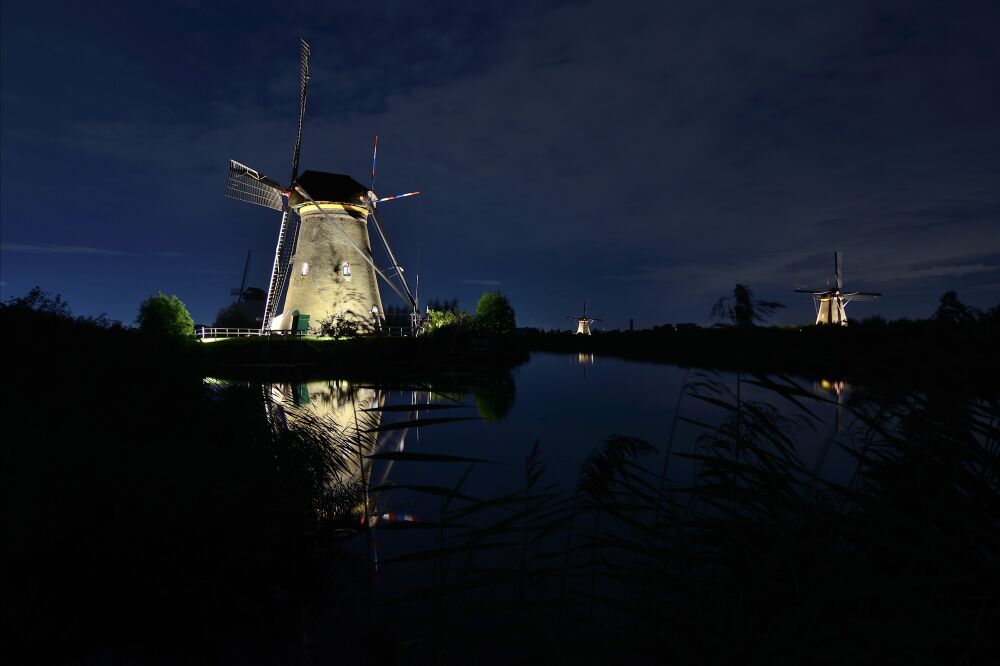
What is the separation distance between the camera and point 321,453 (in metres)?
7.78

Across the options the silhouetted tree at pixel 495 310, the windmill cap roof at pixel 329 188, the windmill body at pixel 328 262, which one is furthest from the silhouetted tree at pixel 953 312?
the silhouetted tree at pixel 495 310

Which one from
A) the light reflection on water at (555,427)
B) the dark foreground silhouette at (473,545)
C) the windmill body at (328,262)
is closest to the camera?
the dark foreground silhouette at (473,545)

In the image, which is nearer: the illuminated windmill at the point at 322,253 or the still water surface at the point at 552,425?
the still water surface at the point at 552,425

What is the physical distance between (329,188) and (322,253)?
5714mm

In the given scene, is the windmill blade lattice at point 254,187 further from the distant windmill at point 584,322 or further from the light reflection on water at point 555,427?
the distant windmill at point 584,322

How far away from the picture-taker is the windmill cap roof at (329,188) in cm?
4072

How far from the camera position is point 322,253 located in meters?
40.0

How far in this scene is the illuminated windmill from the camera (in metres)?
39.9

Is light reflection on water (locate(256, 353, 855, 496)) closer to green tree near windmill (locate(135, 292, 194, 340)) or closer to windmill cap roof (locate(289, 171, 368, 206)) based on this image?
windmill cap roof (locate(289, 171, 368, 206))

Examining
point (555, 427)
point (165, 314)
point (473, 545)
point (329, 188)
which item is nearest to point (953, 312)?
point (473, 545)

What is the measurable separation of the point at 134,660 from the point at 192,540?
112cm

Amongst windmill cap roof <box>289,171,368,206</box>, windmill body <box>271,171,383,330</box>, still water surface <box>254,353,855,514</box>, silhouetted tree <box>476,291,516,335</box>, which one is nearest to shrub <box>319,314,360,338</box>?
windmill body <box>271,171,383,330</box>

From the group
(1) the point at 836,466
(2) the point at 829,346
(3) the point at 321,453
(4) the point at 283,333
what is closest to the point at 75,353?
(3) the point at 321,453

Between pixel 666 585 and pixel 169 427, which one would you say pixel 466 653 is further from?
pixel 169 427
